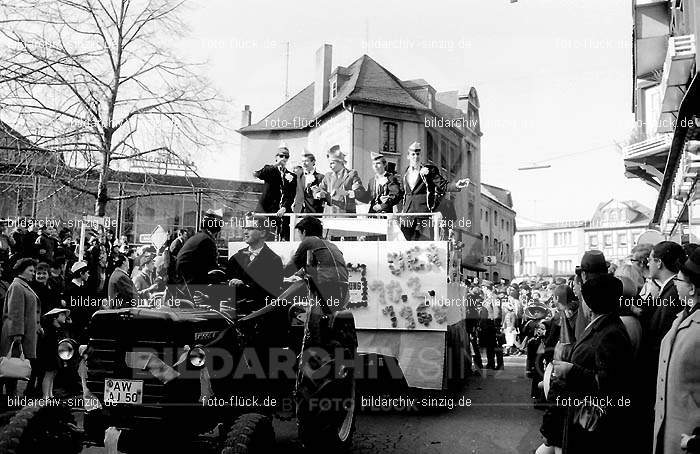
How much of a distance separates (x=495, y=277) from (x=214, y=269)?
176ft

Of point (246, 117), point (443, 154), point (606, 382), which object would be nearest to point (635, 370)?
point (606, 382)

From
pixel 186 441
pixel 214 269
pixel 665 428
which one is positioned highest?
pixel 214 269

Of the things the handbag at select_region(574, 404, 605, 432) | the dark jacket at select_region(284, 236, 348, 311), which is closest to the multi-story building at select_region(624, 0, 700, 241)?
the dark jacket at select_region(284, 236, 348, 311)

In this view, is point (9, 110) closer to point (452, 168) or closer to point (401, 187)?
point (401, 187)

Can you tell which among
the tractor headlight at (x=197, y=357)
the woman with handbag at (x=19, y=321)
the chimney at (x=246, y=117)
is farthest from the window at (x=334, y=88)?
the tractor headlight at (x=197, y=357)

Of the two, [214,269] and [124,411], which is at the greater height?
[214,269]

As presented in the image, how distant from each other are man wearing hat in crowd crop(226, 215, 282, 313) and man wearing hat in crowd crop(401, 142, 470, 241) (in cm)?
418

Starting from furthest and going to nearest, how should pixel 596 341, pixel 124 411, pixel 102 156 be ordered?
1. pixel 102 156
2. pixel 124 411
3. pixel 596 341

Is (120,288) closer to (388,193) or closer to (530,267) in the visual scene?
(388,193)

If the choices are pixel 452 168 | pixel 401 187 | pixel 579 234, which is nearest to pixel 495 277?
pixel 452 168

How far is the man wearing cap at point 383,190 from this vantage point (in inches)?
434

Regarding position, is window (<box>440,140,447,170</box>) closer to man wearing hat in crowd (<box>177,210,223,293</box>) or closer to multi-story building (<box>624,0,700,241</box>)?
multi-story building (<box>624,0,700,241</box>)

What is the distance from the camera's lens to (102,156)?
17.2m

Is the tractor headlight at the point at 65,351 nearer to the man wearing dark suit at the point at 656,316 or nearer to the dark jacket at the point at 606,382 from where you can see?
the dark jacket at the point at 606,382
